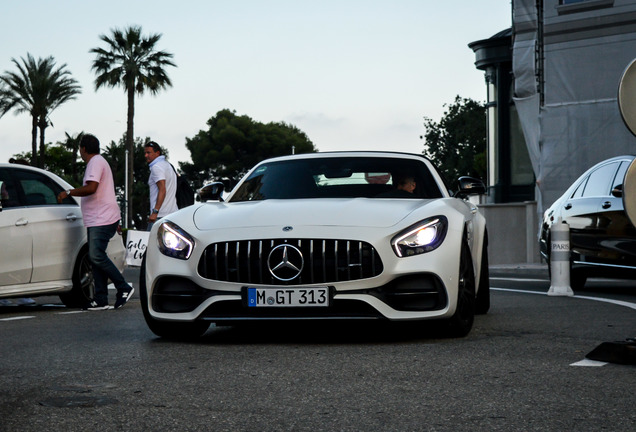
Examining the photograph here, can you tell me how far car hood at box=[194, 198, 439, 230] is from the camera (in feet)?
23.4

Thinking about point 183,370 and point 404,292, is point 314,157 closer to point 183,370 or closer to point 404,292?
point 404,292

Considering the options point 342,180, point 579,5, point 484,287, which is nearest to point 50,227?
point 342,180

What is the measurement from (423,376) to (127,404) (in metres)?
1.55

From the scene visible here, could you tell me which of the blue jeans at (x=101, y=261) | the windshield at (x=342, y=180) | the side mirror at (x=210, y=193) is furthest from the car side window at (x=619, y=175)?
the blue jeans at (x=101, y=261)

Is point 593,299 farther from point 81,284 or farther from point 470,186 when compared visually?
point 81,284

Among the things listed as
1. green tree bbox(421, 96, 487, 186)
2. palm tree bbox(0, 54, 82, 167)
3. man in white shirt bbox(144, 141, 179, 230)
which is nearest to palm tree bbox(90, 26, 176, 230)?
palm tree bbox(0, 54, 82, 167)

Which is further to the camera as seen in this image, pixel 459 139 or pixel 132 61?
pixel 459 139

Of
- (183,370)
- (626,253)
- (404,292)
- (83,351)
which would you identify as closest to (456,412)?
(183,370)

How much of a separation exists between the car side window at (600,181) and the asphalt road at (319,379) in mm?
3779

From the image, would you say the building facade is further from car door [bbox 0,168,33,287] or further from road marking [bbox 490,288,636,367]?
car door [bbox 0,168,33,287]

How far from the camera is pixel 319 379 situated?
5.61 meters

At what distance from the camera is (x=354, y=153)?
8703 millimetres

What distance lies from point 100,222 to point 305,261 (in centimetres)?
432

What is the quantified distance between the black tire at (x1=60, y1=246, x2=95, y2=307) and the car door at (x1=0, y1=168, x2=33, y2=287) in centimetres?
59
